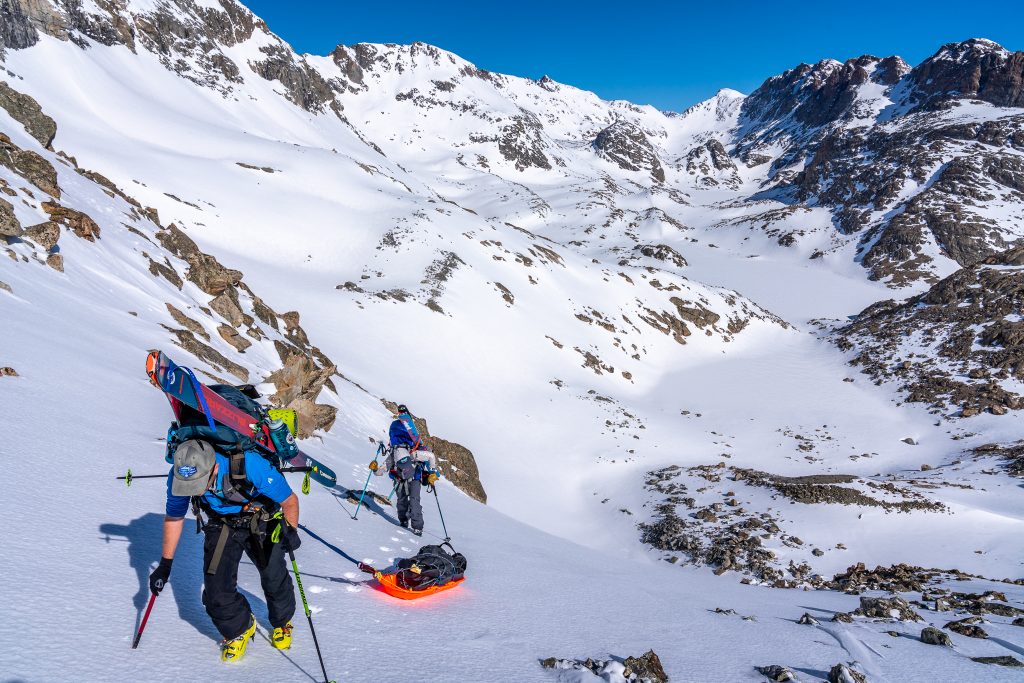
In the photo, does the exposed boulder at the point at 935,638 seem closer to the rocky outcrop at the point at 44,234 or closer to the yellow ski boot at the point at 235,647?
the yellow ski boot at the point at 235,647

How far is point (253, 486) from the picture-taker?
390 centimetres

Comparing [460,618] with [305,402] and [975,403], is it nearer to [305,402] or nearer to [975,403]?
[305,402]

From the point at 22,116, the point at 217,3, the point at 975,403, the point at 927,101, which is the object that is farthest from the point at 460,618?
the point at 927,101

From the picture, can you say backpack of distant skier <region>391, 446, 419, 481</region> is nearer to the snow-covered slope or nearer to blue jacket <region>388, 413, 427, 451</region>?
blue jacket <region>388, 413, 427, 451</region>

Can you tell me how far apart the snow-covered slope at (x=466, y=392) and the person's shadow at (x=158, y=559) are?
57mm

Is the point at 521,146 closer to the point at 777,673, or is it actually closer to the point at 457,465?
the point at 457,465

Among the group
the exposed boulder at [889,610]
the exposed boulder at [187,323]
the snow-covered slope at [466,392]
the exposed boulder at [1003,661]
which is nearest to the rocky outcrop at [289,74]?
the snow-covered slope at [466,392]

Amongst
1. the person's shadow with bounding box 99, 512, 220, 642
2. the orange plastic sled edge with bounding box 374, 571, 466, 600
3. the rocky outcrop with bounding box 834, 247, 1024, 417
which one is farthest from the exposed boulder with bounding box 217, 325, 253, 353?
the rocky outcrop with bounding box 834, 247, 1024, 417

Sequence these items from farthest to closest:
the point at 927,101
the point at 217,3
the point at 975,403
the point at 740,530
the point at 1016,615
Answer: the point at 927,101 < the point at 217,3 < the point at 975,403 < the point at 740,530 < the point at 1016,615

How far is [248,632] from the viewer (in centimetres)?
392

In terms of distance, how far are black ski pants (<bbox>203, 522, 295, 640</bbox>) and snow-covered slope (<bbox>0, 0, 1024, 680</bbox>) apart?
343 mm

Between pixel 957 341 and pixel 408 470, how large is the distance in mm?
46702

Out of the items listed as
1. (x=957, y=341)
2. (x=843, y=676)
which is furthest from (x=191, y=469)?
(x=957, y=341)

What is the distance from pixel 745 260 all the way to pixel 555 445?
87.7 metres
